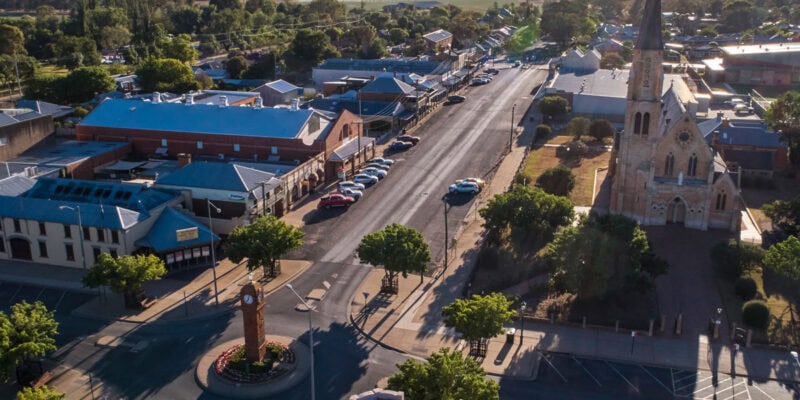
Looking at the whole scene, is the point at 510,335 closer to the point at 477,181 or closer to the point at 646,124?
the point at 646,124

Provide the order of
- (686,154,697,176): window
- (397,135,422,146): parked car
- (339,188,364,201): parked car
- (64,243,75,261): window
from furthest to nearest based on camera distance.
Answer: (397,135,422,146): parked car, (339,188,364,201): parked car, (686,154,697,176): window, (64,243,75,261): window

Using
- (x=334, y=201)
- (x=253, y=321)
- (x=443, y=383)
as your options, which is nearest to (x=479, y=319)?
(x=443, y=383)

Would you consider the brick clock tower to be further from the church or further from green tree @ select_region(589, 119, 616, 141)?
green tree @ select_region(589, 119, 616, 141)

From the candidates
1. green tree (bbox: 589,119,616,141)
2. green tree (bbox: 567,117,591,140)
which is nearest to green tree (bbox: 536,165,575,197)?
green tree (bbox: 589,119,616,141)

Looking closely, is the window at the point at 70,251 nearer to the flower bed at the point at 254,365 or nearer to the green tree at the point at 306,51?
the flower bed at the point at 254,365

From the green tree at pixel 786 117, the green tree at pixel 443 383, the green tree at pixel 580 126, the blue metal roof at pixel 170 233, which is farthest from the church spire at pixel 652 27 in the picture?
the blue metal roof at pixel 170 233

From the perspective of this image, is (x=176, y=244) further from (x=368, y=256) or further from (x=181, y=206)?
(x=368, y=256)

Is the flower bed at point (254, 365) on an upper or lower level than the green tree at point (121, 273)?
lower

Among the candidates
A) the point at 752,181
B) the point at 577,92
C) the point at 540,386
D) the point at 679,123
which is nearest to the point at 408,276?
the point at 540,386
